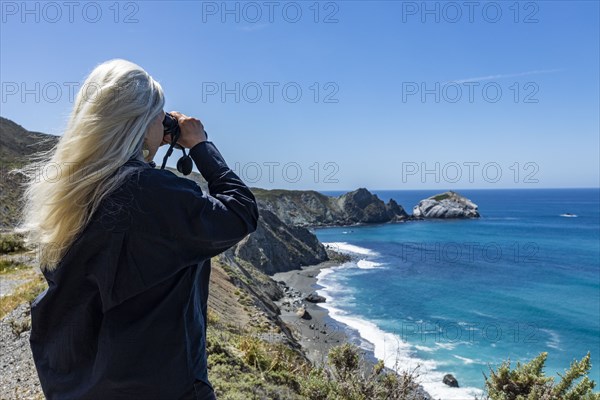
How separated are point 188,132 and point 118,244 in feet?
2.23

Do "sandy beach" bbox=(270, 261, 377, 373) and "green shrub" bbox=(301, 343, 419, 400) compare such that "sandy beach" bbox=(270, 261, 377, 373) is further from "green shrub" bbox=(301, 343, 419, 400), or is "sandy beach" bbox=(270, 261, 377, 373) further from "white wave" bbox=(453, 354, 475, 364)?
"green shrub" bbox=(301, 343, 419, 400)

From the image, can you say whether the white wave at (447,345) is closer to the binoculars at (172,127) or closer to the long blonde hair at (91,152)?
Result: the binoculars at (172,127)

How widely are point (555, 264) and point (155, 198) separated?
70.1 m

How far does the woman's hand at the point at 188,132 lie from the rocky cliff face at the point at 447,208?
137 metres

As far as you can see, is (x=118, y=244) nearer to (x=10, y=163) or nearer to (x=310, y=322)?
(x=310, y=322)

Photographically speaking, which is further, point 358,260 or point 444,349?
point 358,260

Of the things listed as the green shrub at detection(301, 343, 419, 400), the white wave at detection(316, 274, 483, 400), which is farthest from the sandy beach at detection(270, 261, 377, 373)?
the green shrub at detection(301, 343, 419, 400)

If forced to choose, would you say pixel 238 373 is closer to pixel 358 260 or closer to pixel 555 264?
pixel 358 260

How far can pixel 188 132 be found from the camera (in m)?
2.11

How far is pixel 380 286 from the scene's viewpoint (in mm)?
46750

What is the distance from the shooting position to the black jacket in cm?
166

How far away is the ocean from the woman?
468cm

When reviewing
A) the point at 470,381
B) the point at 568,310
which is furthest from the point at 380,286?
the point at 470,381

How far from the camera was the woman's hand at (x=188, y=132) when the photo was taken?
2086 mm
